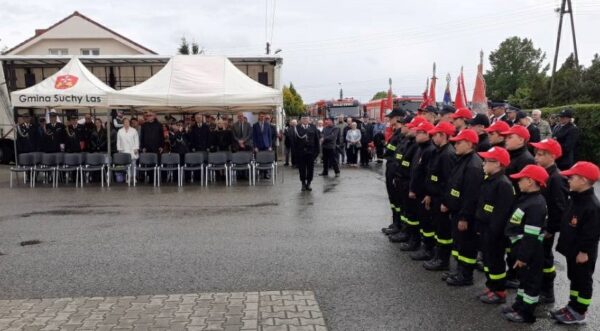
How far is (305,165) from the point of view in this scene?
12.9 meters

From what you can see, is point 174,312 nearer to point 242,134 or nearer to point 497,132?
point 497,132

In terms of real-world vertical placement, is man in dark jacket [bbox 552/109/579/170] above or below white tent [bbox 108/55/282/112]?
below

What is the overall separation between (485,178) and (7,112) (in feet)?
64.3

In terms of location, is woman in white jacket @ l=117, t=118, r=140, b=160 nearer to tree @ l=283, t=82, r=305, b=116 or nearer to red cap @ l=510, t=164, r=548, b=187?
red cap @ l=510, t=164, r=548, b=187

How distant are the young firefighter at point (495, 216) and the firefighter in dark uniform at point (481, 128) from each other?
6.61 ft

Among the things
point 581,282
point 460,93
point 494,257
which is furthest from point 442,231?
point 460,93

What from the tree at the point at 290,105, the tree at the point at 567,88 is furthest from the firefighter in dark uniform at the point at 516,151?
the tree at the point at 290,105

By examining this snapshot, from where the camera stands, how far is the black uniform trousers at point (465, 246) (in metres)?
5.55

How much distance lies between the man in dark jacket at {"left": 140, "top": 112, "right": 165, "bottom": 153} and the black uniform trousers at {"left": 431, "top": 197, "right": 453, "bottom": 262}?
10059 millimetres

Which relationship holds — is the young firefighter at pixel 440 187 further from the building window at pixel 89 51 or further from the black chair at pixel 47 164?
the building window at pixel 89 51

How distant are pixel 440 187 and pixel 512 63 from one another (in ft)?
210

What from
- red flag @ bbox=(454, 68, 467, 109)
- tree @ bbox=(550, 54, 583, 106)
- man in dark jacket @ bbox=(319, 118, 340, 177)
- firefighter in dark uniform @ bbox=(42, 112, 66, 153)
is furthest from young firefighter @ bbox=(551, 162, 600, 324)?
tree @ bbox=(550, 54, 583, 106)

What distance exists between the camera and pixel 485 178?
5301mm

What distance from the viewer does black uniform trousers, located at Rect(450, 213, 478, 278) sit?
5.55m
